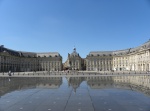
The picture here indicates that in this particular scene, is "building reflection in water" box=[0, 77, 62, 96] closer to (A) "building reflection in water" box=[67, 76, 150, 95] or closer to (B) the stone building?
(A) "building reflection in water" box=[67, 76, 150, 95]

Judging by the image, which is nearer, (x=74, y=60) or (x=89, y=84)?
(x=89, y=84)

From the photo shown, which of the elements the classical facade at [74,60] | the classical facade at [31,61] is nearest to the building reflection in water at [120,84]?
the classical facade at [74,60]

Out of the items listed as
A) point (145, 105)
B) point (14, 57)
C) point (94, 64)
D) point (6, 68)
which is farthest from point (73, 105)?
point (94, 64)

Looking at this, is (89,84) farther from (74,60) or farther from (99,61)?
(74,60)

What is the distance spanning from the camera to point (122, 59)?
15238 centimetres

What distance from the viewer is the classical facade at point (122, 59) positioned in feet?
357

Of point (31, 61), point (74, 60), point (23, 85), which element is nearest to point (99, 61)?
point (74, 60)

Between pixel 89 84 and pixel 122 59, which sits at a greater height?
pixel 122 59

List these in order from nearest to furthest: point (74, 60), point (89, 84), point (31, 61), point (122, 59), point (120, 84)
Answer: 1. point (120, 84)
2. point (89, 84)
3. point (122, 59)
4. point (31, 61)
5. point (74, 60)

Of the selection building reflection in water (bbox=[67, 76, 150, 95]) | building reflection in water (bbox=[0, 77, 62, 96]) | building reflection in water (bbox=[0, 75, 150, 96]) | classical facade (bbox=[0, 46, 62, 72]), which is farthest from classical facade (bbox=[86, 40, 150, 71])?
building reflection in water (bbox=[0, 77, 62, 96])

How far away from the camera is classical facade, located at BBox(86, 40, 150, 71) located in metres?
109

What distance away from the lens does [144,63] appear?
351 ft

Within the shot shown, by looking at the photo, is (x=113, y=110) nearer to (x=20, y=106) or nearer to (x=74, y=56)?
(x=20, y=106)

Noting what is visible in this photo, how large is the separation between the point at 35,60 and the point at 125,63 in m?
77.6
